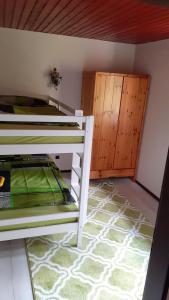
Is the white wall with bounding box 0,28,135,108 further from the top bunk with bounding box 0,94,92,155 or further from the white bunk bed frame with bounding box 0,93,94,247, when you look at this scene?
the white bunk bed frame with bounding box 0,93,94,247

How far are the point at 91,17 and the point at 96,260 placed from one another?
7.65 feet

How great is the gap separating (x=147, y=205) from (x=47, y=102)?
1.99 m

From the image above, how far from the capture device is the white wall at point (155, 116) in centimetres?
328

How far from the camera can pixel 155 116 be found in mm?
3502

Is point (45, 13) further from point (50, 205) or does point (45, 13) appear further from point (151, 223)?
point (151, 223)

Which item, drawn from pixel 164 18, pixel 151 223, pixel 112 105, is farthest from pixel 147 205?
pixel 164 18

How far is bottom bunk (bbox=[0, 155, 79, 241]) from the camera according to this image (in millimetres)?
2094

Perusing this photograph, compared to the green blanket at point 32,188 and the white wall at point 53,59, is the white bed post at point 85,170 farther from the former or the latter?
the white wall at point 53,59

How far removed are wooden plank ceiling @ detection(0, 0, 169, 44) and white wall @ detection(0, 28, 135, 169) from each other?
210mm

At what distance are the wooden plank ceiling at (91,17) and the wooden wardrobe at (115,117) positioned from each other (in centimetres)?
59

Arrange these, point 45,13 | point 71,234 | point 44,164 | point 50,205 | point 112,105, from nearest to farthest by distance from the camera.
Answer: point 50,205 → point 45,13 → point 71,234 → point 44,164 → point 112,105

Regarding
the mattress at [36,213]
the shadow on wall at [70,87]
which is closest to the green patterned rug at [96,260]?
the mattress at [36,213]

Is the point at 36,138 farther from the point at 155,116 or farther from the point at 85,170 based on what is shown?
the point at 155,116

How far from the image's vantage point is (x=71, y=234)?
8.57 ft
